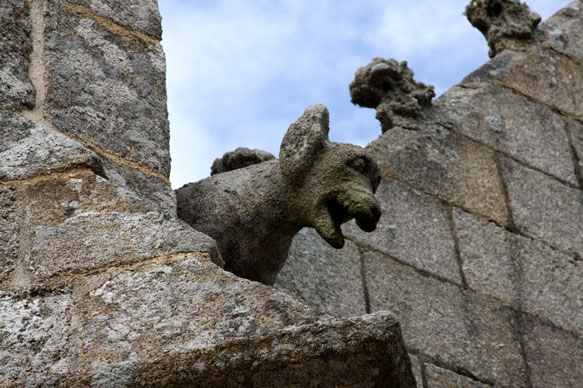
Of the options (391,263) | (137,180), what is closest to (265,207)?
(137,180)

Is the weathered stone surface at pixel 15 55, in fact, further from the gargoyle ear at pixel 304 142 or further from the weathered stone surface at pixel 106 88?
the gargoyle ear at pixel 304 142

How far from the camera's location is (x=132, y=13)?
10.9ft

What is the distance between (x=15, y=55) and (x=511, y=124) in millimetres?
2835

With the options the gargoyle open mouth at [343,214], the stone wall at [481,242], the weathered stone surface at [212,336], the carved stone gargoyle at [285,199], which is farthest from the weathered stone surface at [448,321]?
the weathered stone surface at [212,336]

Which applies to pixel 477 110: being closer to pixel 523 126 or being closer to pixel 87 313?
pixel 523 126

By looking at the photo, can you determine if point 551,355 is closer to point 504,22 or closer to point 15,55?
point 504,22

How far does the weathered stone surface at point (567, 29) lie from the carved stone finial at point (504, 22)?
0.27 ft

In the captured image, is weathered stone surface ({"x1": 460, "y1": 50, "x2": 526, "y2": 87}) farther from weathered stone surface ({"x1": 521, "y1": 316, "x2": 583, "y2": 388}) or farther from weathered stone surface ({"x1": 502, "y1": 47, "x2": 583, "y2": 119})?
weathered stone surface ({"x1": 521, "y1": 316, "x2": 583, "y2": 388})

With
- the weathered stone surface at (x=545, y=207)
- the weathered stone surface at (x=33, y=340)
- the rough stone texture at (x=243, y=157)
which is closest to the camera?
the weathered stone surface at (x=33, y=340)

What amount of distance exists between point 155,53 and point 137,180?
54cm

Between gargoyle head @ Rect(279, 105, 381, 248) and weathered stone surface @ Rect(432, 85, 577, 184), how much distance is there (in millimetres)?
2151

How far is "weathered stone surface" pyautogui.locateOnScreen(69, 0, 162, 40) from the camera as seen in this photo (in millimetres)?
3264

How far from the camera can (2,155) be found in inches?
103

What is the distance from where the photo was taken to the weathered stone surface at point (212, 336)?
2.04 m
